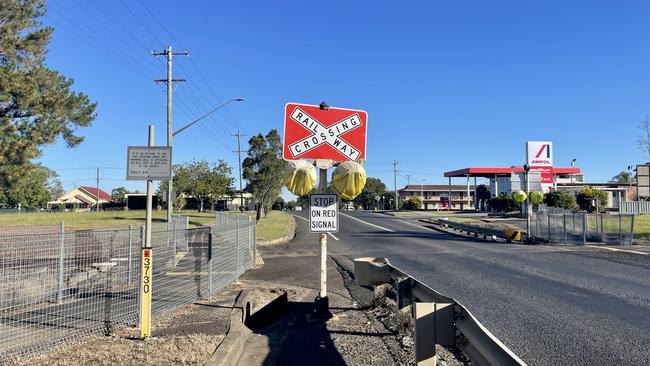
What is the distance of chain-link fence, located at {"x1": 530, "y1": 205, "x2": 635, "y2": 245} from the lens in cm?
2266

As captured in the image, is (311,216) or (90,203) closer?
(311,216)

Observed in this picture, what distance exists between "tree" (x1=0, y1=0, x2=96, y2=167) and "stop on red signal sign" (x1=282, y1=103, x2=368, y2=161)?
16504mm

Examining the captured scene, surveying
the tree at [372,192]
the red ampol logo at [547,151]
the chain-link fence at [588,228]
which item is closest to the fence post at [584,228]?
the chain-link fence at [588,228]

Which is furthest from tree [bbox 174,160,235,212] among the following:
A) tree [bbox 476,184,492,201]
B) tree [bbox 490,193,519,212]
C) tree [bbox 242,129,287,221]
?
tree [bbox 476,184,492,201]

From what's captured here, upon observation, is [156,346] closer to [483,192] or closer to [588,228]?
[588,228]

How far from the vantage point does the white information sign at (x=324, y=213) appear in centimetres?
755

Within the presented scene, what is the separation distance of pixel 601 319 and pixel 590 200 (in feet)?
144

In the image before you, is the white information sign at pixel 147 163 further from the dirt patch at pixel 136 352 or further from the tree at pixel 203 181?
the tree at pixel 203 181

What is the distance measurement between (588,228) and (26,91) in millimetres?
26014

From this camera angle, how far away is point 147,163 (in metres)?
6.28

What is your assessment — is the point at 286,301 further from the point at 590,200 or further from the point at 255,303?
the point at 590,200

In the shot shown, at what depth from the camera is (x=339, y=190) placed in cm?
763

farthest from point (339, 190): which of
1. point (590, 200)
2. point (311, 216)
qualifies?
point (590, 200)

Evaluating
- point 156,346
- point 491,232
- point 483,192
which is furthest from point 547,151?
point 483,192
